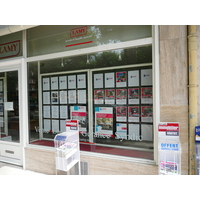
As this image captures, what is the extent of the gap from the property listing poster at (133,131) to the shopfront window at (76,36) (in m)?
1.73

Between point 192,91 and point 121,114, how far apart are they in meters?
1.71

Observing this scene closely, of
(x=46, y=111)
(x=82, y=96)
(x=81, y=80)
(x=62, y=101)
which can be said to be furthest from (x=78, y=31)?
(x=46, y=111)

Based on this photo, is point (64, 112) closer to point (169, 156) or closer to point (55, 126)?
point (55, 126)

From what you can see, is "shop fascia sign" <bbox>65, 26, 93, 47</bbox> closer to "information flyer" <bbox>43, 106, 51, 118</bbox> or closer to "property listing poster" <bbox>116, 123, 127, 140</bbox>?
"information flyer" <bbox>43, 106, 51, 118</bbox>

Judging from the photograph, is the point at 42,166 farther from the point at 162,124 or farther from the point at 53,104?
the point at 162,124

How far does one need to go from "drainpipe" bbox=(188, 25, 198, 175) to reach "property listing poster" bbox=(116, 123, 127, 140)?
4.92 feet

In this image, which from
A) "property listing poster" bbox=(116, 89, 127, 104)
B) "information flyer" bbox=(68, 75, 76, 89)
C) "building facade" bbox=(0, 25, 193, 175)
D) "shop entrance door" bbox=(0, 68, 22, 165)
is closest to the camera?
"building facade" bbox=(0, 25, 193, 175)

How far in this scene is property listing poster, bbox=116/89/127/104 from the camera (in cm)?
370

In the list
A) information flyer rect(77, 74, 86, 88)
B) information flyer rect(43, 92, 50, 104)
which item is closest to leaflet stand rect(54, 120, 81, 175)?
information flyer rect(77, 74, 86, 88)

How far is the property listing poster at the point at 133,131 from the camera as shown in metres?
3.51

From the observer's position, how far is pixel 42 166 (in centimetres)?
354

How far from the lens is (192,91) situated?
2.34 m

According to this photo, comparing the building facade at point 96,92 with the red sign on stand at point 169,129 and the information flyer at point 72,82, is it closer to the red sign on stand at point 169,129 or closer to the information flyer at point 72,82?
the information flyer at point 72,82

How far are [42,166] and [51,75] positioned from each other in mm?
2174
